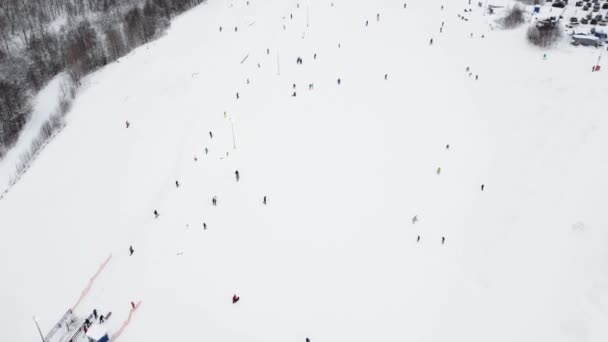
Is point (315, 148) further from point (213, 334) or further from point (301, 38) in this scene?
point (301, 38)

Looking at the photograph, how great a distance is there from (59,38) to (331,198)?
225 ft

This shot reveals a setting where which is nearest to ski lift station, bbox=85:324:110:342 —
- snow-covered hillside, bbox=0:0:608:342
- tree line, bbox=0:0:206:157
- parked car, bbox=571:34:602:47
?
snow-covered hillside, bbox=0:0:608:342

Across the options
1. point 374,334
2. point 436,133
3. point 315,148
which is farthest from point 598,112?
point 374,334

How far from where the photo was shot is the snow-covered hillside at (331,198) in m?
21.4

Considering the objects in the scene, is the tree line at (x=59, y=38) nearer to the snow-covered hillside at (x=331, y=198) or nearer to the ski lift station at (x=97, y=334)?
the snow-covered hillside at (x=331, y=198)

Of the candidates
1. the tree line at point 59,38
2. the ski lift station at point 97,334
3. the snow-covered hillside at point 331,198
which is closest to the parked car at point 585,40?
the snow-covered hillside at point 331,198

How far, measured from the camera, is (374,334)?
20078mm

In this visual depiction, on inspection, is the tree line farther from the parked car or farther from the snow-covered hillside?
the parked car

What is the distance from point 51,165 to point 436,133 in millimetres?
31297

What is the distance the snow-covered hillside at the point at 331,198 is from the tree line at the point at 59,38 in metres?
17.6

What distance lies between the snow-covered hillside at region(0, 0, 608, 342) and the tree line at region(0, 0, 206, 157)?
1756cm

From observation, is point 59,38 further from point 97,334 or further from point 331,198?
point 97,334

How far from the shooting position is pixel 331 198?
27.6 metres

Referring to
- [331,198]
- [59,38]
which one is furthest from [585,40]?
[59,38]
